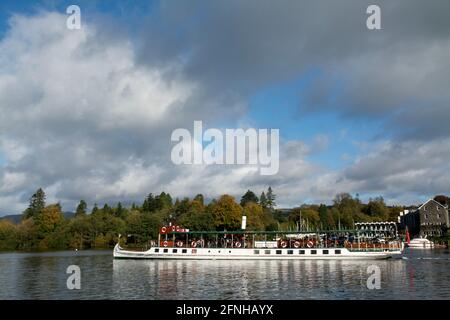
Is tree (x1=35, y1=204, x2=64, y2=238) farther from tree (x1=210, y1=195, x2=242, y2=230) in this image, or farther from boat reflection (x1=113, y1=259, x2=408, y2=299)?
boat reflection (x1=113, y1=259, x2=408, y2=299)

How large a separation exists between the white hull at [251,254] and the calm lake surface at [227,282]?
15.1m

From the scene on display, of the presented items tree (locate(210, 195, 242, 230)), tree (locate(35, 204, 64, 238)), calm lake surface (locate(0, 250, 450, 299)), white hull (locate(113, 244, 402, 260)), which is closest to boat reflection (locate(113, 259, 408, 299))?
calm lake surface (locate(0, 250, 450, 299))

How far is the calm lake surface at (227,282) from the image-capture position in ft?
158

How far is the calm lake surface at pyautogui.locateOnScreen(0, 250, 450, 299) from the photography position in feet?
158

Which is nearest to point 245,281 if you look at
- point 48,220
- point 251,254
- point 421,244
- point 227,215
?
point 251,254

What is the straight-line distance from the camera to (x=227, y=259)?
94.6m

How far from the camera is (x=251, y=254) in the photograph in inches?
3696

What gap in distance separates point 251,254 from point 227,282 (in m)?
37.1

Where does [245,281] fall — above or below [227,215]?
below

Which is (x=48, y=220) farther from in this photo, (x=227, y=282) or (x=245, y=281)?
(x=245, y=281)

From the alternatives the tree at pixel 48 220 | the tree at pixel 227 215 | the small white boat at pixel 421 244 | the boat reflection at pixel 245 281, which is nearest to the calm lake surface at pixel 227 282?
the boat reflection at pixel 245 281

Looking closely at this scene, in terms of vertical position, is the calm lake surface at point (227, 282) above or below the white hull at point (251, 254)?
below

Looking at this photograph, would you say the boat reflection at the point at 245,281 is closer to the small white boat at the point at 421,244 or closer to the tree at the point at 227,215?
the tree at the point at 227,215
